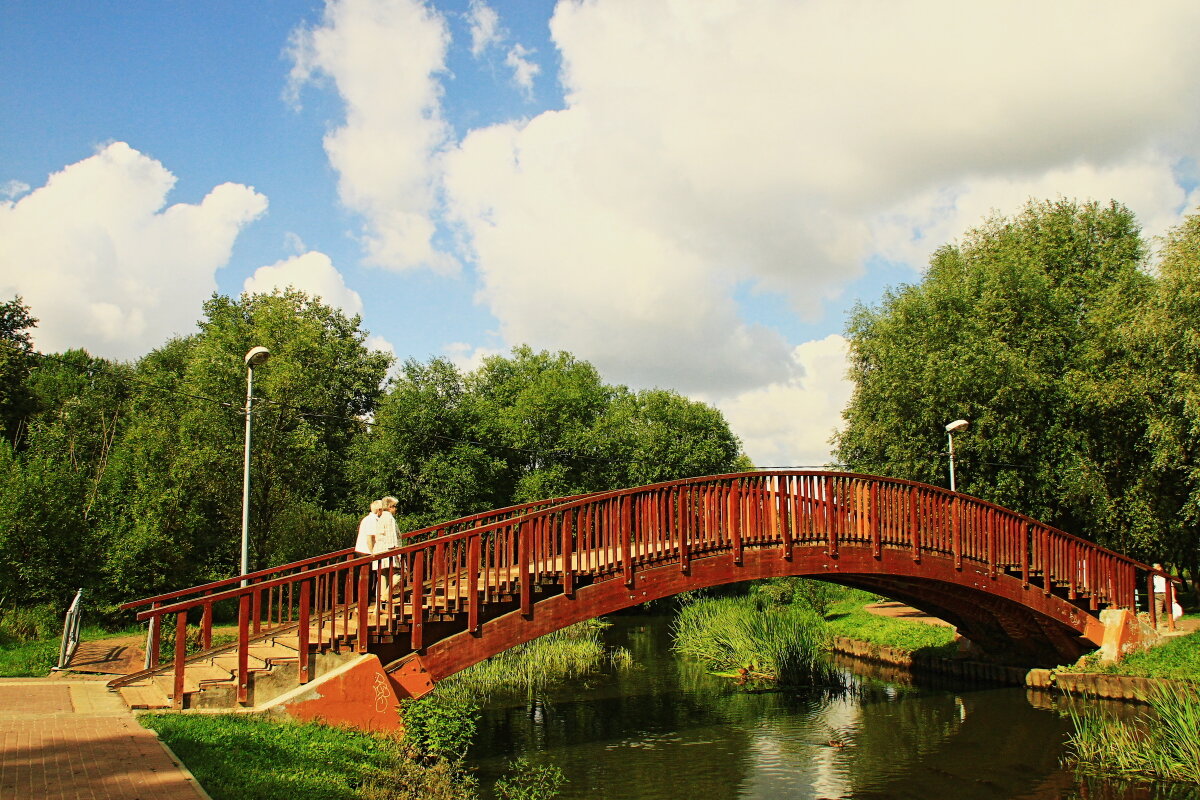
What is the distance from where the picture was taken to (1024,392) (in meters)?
21.9

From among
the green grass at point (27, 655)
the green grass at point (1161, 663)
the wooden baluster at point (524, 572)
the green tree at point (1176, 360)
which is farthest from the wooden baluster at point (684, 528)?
the green tree at point (1176, 360)

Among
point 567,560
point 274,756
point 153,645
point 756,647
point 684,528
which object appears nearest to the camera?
point 274,756

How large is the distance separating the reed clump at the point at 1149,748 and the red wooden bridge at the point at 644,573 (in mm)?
3573

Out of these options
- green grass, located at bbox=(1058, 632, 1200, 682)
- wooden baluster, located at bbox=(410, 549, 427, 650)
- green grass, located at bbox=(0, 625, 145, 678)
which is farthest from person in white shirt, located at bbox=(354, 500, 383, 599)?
green grass, located at bbox=(1058, 632, 1200, 682)

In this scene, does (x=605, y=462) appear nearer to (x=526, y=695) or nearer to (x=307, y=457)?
(x=307, y=457)

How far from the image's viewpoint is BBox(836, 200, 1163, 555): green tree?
21.4m

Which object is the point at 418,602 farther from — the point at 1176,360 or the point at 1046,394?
the point at 1046,394

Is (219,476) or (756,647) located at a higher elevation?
(219,476)

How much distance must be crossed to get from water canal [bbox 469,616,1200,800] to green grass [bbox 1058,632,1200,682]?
4.04 ft

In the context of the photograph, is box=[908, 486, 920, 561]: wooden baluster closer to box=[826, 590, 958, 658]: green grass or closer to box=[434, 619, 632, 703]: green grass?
box=[434, 619, 632, 703]: green grass

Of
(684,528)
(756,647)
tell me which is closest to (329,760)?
(684,528)

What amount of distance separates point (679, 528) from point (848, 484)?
3748mm

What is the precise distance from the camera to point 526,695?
1750 cm

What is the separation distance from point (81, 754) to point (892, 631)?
20689 millimetres
